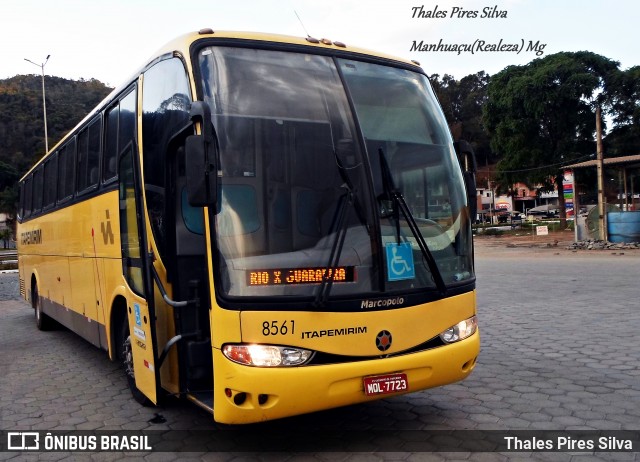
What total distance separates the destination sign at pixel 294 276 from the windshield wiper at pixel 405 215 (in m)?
0.56

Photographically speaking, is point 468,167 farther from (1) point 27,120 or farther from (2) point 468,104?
(2) point 468,104

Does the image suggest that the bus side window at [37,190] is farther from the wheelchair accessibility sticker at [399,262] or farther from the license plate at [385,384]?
the license plate at [385,384]

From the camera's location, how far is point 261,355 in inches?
163

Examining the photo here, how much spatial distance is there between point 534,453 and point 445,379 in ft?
2.62

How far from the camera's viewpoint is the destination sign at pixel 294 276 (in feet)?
13.9

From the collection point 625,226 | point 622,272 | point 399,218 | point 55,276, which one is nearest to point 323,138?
point 399,218

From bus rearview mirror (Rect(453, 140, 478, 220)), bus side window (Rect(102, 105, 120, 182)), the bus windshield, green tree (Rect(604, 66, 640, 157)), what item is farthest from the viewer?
green tree (Rect(604, 66, 640, 157))

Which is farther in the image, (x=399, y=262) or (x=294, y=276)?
(x=399, y=262)

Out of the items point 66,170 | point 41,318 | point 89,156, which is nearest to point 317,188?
point 89,156

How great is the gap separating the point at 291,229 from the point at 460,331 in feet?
5.35

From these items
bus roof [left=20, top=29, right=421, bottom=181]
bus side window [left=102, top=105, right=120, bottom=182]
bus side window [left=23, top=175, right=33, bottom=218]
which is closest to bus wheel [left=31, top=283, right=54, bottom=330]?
bus side window [left=23, top=175, right=33, bottom=218]

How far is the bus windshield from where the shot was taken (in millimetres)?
4320

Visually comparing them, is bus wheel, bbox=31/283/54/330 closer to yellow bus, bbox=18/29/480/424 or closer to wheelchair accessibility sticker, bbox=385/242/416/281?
yellow bus, bbox=18/29/480/424

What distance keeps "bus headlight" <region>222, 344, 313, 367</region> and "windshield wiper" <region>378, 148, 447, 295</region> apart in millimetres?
1194
